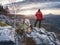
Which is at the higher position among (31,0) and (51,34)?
(31,0)

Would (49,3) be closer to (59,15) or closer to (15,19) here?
(59,15)

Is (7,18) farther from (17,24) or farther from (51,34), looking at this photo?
(51,34)

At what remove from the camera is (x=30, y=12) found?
28.2ft

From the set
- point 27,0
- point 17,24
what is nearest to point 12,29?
point 17,24

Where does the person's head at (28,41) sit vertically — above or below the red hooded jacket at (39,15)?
below

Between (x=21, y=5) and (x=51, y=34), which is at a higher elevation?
(x=21, y=5)

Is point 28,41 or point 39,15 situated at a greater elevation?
point 39,15

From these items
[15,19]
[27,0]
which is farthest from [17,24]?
[27,0]

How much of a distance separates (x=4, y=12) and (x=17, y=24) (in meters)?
0.44

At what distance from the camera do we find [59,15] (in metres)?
8.57

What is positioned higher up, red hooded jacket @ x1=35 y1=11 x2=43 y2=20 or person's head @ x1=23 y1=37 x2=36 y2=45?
red hooded jacket @ x1=35 y1=11 x2=43 y2=20

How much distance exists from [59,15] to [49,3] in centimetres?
39

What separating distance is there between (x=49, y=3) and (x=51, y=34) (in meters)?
0.77

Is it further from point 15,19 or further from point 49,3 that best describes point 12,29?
point 49,3
